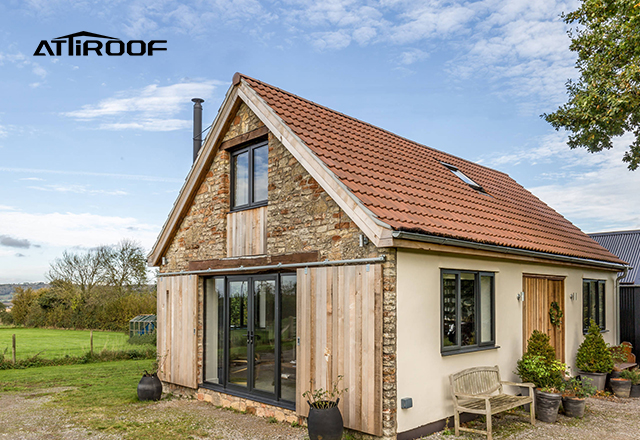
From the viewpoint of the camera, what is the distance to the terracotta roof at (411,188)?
305 inches

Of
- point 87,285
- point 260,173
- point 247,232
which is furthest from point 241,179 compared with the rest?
point 87,285

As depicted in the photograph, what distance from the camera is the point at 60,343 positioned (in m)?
24.4

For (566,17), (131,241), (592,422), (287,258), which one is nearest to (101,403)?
(287,258)

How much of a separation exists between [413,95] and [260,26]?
522 cm

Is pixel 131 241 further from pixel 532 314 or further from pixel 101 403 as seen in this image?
pixel 532 314

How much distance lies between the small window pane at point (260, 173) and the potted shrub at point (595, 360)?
8.19 m

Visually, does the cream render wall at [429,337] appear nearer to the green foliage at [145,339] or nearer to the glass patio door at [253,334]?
the glass patio door at [253,334]

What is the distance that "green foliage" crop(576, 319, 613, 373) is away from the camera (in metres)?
11.0

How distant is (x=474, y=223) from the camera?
29.3ft

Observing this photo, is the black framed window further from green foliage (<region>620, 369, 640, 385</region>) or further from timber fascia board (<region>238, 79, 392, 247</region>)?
green foliage (<region>620, 369, 640, 385</region>)

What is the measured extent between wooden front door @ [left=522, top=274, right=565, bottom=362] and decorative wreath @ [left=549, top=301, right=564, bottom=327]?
0.23ft

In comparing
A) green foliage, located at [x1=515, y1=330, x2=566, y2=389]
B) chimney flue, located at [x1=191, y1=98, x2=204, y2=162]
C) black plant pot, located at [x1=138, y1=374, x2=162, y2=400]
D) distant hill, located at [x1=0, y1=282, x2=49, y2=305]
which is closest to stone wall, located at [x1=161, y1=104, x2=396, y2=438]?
black plant pot, located at [x1=138, y1=374, x2=162, y2=400]

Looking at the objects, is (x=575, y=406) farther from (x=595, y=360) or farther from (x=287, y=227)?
(x=287, y=227)

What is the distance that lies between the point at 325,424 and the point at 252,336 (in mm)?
3100
